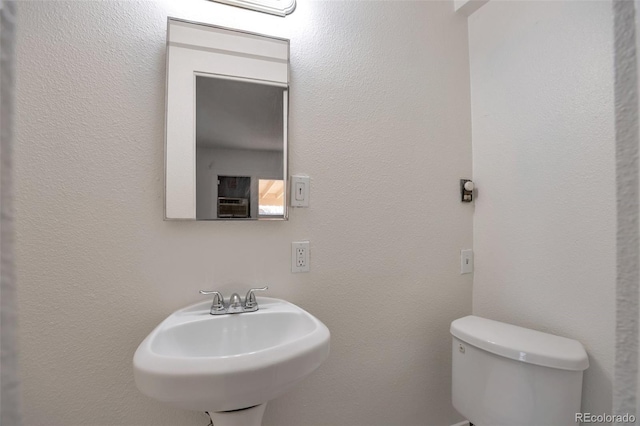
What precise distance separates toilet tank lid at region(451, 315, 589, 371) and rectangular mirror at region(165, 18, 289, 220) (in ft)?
2.86

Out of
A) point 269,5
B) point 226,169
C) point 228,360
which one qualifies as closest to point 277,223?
point 226,169

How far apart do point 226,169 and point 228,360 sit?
662 millimetres

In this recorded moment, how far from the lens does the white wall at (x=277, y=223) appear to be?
87cm

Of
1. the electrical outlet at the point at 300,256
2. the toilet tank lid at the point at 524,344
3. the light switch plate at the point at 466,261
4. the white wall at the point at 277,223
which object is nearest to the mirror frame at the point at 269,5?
the white wall at the point at 277,223

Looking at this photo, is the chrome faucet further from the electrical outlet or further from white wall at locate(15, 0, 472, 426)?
the electrical outlet

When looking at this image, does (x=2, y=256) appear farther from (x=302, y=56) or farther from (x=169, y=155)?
(x=302, y=56)

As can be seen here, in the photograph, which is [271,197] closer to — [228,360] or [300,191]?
[300,191]

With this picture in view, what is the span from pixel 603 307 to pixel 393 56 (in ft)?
4.25

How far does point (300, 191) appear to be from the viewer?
1130 millimetres

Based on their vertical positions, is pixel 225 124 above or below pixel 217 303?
above

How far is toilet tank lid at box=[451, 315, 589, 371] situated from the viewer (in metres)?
0.89

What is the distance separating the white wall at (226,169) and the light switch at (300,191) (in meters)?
0.07

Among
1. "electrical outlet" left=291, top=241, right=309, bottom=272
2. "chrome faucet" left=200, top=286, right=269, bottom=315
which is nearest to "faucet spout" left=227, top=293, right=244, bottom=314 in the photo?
"chrome faucet" left=200, top=286, right=269, bottom=315

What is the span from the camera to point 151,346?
2.37ft
